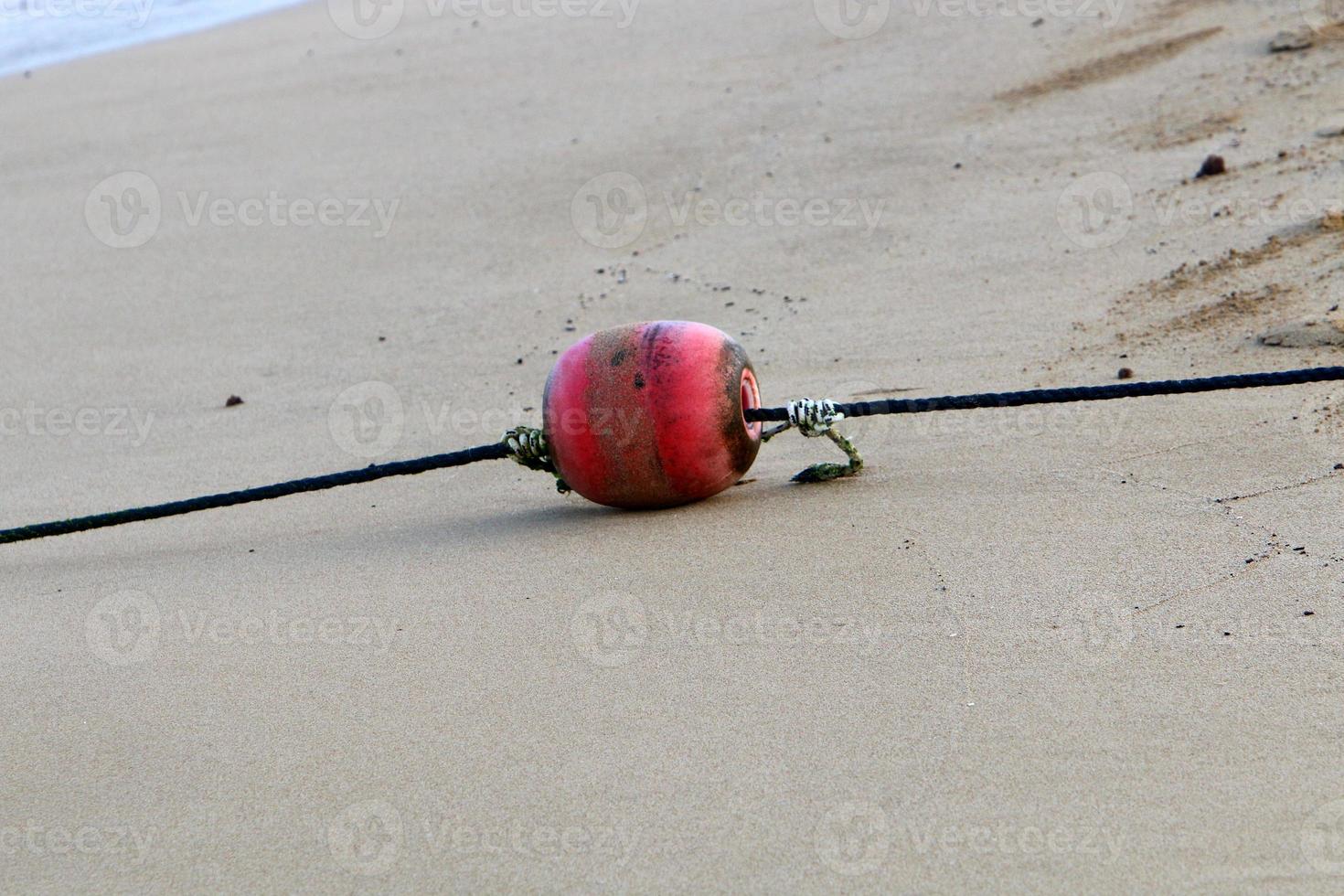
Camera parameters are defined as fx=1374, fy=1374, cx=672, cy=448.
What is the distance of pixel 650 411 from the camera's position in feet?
9.68

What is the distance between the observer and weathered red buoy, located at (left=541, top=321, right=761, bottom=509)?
2957 millimetres

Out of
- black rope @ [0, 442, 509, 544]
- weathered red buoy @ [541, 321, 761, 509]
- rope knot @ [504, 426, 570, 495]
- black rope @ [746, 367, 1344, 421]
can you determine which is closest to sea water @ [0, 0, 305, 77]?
black rope @ [0, 442, 509, 544]

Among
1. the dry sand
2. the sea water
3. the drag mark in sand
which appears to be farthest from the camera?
the sea water

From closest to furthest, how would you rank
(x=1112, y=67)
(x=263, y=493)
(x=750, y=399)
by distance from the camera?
(x=750, y=399) → (x=263, y=493) → (x=1112, y=67)

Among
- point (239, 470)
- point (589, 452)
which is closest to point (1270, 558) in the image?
point (589, 452)

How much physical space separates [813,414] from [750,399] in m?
0.15

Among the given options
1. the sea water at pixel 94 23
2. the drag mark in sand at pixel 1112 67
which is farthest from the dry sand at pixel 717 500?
the sea water at pixel 94 23

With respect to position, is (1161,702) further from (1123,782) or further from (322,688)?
(322,688)

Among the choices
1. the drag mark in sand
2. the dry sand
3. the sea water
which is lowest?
the dry sand

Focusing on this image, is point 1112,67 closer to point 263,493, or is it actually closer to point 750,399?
point 750,399

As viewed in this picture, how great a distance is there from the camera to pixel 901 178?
5.48 m

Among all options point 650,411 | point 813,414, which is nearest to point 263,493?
point 650,411

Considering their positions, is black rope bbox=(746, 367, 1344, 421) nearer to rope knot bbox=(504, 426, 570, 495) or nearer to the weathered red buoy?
the weathered red buoy

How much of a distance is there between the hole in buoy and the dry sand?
7.4 inches
